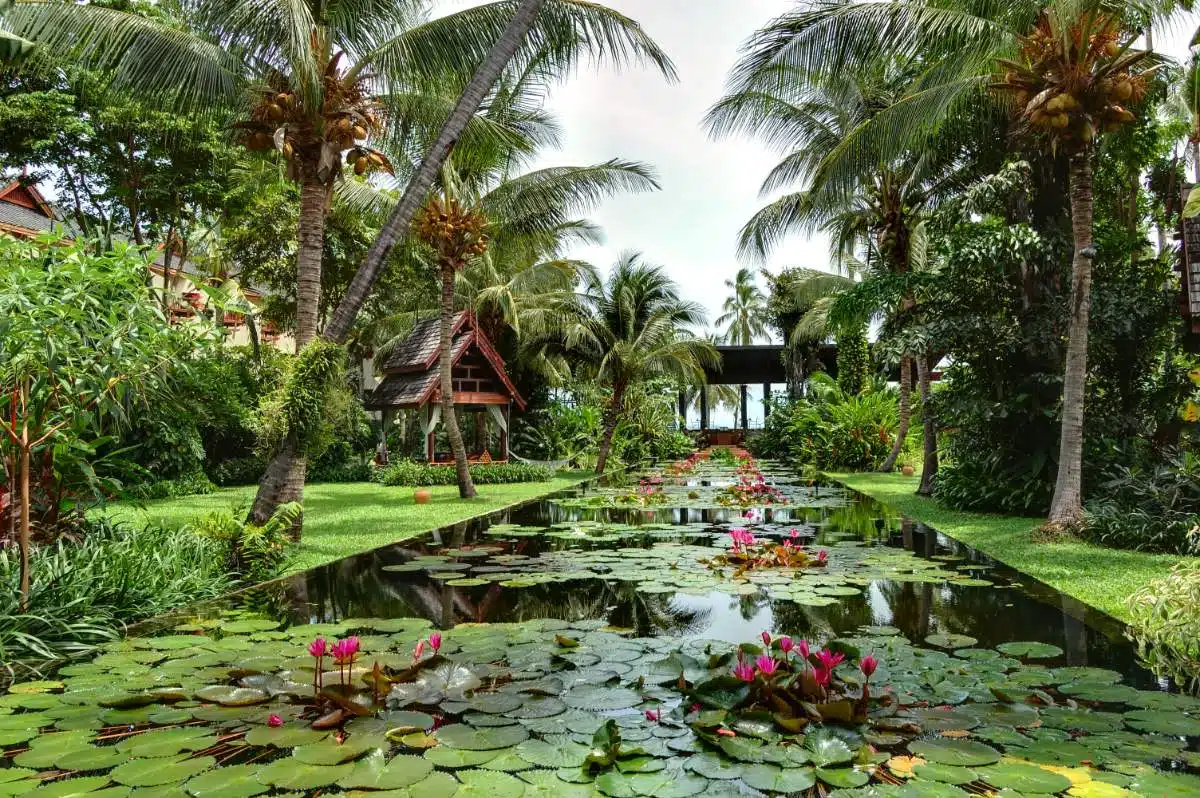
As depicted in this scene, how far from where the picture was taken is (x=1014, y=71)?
8555 mm

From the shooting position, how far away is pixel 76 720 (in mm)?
3389

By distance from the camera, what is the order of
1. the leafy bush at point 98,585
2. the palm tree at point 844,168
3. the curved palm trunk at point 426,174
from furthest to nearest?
the palm tree at point 844,168 < the curved palm trunk at point 426,174 < the leafy bush at point 98,585

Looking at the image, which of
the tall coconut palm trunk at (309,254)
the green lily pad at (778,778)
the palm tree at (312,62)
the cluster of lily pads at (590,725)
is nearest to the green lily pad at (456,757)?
the cluster of lily pads at (590,725)

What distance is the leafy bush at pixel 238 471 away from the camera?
18.5 metres

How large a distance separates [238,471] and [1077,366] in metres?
17.4

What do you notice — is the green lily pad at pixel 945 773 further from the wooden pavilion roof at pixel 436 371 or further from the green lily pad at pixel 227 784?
the wooden pavilion roof at pixel 436 371

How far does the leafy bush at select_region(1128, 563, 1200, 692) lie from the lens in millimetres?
3730

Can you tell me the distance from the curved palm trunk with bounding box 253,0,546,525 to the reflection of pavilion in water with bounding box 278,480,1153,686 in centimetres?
284

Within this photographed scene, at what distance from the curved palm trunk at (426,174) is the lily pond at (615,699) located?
343 centimetres

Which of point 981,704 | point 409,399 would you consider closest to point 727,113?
point 409,399

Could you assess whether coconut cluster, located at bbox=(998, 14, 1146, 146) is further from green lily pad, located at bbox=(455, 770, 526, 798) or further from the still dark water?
green lily pad, located at bbox=(455, 770, 526, 798)

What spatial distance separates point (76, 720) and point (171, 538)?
3.41 metres

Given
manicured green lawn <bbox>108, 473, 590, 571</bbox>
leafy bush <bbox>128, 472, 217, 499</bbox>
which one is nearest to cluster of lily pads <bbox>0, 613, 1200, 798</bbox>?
manicured green lawn <bbox>108, 473, 590, 571</bbox>

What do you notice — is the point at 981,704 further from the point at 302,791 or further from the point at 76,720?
the point at 76,720
